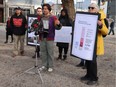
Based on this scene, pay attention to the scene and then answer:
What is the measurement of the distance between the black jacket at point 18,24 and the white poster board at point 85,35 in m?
3.54

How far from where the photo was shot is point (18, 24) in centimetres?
1054

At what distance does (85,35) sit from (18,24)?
3993mm

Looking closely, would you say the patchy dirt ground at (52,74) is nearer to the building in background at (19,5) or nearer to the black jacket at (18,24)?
the black jacket at (18,24)

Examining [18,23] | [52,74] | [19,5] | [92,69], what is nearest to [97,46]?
[92,69]

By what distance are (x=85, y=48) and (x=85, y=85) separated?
853 millimetres

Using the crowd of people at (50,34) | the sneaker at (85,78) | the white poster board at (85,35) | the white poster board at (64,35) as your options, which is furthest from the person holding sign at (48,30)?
the white poster board at (64,35)

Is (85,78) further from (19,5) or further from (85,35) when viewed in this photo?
(19,5)

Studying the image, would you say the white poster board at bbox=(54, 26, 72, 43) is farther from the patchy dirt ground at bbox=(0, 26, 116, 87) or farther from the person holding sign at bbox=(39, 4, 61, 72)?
the person holding sign at bbox=(39, 4, 61, 72)

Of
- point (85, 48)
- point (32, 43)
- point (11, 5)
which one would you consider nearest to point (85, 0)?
point (11, 5)

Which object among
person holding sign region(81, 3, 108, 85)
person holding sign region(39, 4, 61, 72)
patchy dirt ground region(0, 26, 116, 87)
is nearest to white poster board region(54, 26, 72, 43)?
patchy dirt ground region(0, 26, 116, 87)

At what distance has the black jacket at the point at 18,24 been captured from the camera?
34.5ft

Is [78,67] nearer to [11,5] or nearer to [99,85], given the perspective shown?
[99,85]

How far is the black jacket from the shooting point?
10.5 metres

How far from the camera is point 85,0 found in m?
53.5
